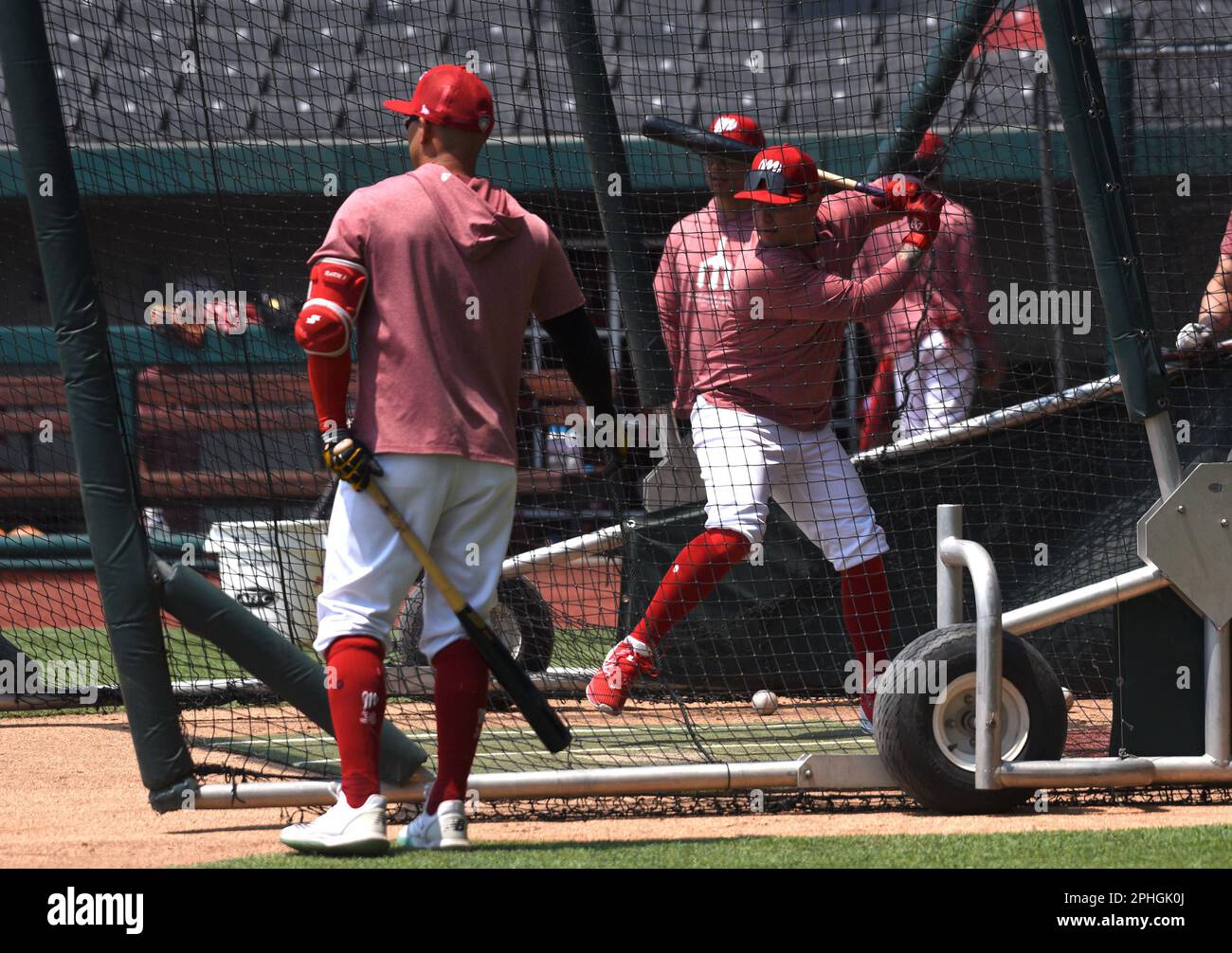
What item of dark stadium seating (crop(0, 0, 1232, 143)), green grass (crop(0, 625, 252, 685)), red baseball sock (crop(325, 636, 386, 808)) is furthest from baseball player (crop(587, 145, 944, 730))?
green grass (crop(0, 625, 252, 685))

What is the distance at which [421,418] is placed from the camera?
3834mm

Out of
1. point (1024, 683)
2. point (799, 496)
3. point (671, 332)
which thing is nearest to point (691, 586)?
point (799, 496)

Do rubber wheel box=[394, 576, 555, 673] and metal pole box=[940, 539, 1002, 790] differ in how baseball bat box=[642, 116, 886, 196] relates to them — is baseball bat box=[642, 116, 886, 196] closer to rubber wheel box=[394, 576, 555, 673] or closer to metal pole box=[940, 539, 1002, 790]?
metal pole box=[940, 539, 1002, 790]

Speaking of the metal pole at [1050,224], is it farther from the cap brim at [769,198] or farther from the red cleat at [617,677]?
the red cleat at [617,677]

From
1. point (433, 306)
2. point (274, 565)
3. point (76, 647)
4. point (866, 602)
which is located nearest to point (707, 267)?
point (866, 602)

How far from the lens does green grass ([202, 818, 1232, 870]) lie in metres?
3.67

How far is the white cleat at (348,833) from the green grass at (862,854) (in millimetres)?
33

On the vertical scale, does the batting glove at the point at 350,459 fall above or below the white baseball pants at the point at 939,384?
below

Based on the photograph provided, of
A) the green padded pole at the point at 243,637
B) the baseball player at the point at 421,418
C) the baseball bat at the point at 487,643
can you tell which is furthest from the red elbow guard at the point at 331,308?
the green padded pole at the point at 243,637

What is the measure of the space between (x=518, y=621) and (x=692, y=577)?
61.2 inches

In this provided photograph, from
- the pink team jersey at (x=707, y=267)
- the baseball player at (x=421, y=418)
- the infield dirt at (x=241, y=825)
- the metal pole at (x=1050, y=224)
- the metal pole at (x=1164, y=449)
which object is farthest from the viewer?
the metal pole at (x=1050, y=224)

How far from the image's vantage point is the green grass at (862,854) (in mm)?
3668

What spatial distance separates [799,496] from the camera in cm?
571

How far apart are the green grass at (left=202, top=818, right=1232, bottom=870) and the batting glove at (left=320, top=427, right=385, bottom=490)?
2.88 feet
